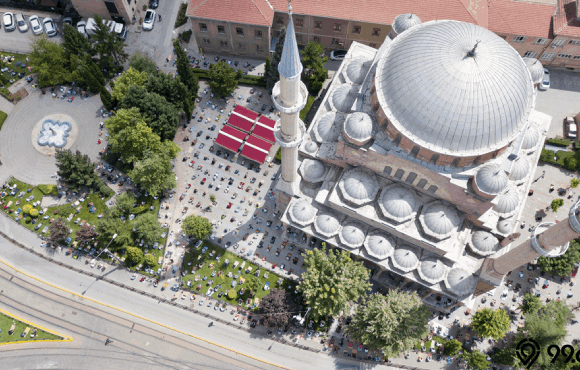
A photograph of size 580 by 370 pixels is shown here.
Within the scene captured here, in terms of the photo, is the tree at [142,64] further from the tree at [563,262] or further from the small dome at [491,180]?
the tree at [563,262]

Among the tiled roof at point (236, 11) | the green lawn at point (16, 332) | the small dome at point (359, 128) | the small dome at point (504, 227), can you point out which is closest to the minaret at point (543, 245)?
the small dome at point (504, 227)

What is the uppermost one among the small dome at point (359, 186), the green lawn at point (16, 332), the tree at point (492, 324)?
the small dome at point (359, 186)

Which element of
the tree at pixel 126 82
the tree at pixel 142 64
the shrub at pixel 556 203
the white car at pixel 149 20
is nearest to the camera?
the shrub at pixel 556 203

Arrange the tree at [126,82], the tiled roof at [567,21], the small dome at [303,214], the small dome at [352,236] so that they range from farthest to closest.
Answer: the tiled roof at [567,21]
the tree at [126,82]
the small dome at [303,214]
the small dome at [352,236]

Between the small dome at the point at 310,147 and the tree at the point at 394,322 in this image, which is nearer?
the tree at the point at 394,322

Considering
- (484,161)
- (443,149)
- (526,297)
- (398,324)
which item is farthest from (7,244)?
(526,297)

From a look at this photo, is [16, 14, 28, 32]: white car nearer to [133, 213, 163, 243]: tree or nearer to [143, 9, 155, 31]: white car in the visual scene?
[143, 9, 155, 31]: white car
